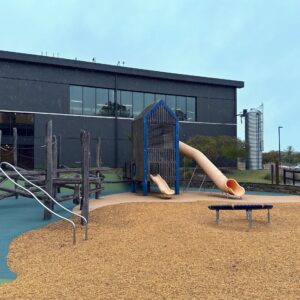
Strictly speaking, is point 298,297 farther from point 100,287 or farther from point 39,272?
point 39,272

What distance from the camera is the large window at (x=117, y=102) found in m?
29.4

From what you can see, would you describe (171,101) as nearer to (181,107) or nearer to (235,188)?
(181,107)

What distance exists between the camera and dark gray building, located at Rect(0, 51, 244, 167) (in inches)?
1066

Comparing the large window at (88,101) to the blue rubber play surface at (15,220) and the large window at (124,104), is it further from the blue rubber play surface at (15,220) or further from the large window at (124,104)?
the blue rubber play surface at (15,220)

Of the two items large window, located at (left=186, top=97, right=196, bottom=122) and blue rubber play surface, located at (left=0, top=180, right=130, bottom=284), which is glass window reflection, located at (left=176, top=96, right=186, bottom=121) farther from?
blue rubber play surface, located at (left=0, top=180, right=130, bottom=284)

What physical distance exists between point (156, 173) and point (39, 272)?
1196 centimetres

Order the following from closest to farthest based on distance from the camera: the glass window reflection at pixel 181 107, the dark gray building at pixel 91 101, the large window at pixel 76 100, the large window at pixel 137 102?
the dark gray building at pixel 91 101, the large window at pixel 76 100, the large window at pixel 137 102, the glass window reflection at pixel 181 107

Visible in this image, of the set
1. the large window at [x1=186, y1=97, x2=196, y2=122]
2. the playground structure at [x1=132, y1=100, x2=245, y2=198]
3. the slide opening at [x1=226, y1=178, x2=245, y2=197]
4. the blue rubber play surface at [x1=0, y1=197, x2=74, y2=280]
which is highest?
the large window at [x1=186, y1=97, x2=196, y2=122]

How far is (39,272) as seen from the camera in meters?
5.52

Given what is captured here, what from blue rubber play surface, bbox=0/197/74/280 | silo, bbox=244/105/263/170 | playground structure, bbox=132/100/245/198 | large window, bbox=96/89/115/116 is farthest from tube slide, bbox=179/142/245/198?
silo, bbox=244/105/263/170

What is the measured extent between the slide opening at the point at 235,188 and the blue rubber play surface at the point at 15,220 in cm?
663

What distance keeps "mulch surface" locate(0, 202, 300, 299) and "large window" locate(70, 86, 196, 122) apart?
67.4ft

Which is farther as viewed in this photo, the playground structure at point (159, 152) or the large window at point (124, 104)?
the large window at point (124, 104)

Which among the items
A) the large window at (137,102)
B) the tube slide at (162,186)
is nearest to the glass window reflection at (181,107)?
the large window at (137,102)
